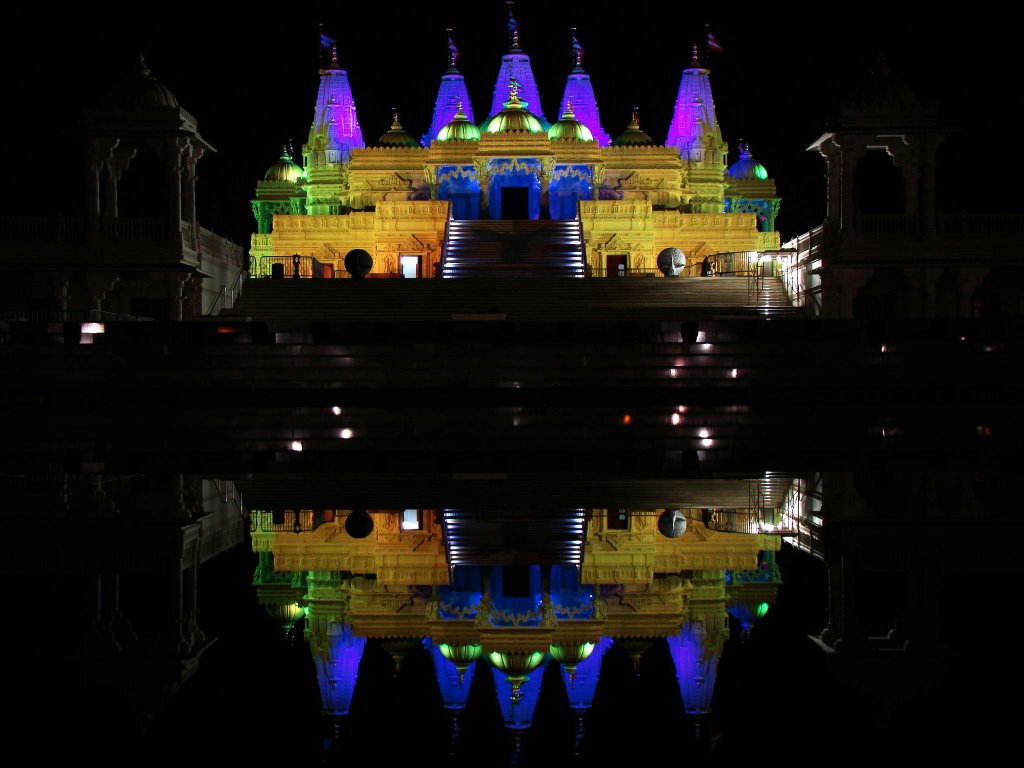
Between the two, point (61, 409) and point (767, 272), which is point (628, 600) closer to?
point (61, 409)

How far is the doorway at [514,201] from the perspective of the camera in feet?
143

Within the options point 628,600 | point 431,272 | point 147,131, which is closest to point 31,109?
point 147,131

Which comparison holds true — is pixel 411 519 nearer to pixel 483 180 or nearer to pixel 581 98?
pixel 483 180

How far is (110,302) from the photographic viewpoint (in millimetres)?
31062

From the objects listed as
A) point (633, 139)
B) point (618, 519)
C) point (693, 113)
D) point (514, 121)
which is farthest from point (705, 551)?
point (693, 113)

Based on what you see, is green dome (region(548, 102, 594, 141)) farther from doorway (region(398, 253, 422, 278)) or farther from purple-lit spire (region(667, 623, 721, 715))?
purple-lit spire (region(667, 623, 721, 715))

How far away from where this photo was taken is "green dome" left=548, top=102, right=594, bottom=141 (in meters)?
43.2

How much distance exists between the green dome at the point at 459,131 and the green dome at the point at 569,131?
7.84 feet

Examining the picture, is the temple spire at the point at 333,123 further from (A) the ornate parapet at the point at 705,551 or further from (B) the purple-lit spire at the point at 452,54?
(A) the ornate parapet at the point at 705,551

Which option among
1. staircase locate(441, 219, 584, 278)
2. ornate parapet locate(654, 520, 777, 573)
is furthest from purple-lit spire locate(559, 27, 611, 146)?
ornate parapet locate(654, 520, 777, 573)

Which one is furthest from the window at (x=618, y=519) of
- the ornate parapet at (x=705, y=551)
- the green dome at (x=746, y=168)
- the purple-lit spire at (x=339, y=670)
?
the green dome at (x=746, y=168)

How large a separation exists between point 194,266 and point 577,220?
523 inches

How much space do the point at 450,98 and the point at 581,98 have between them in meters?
4.37

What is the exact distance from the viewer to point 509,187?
43.5 metres
